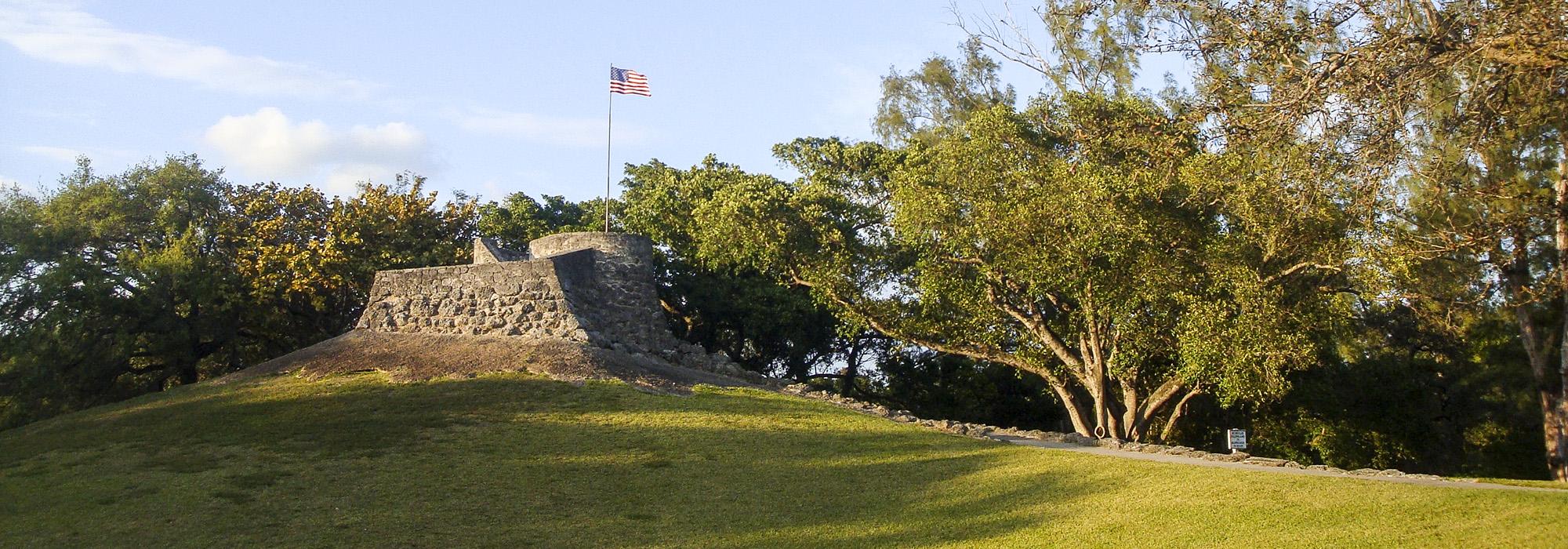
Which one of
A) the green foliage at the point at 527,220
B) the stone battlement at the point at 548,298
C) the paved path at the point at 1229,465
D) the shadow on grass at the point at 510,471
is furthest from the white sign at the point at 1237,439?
the green foliage at the point at 527,220

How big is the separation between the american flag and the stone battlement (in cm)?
312

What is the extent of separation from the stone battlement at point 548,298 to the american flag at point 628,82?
3.12m

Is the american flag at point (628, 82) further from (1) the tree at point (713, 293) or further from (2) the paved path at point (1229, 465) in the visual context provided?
(2) the paved path at point (1229, 465)

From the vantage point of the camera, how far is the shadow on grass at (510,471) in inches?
467

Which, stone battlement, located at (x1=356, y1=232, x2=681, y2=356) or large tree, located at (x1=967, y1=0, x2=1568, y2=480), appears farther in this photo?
stone battlement, located at (x1=356, y1=232, x2=681, y2=356)

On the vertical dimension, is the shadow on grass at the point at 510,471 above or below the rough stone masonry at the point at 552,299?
below

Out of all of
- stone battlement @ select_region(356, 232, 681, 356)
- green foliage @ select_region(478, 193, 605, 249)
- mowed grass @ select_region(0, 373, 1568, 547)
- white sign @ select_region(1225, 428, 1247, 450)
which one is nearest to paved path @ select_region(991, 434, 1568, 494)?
mowed grass @ select_region(0, 373, 1568, 547)

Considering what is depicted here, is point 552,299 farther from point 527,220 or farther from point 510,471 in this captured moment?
point 527,220

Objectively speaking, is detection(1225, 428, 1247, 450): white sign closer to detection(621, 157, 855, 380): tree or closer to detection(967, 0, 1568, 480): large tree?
detection(967, 0, 1568, 480): large tree

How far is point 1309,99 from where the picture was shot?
9758mm

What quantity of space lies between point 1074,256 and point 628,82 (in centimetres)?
968

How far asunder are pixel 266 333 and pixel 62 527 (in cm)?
1607

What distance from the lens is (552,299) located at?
2036cm

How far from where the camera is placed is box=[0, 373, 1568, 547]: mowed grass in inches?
452
